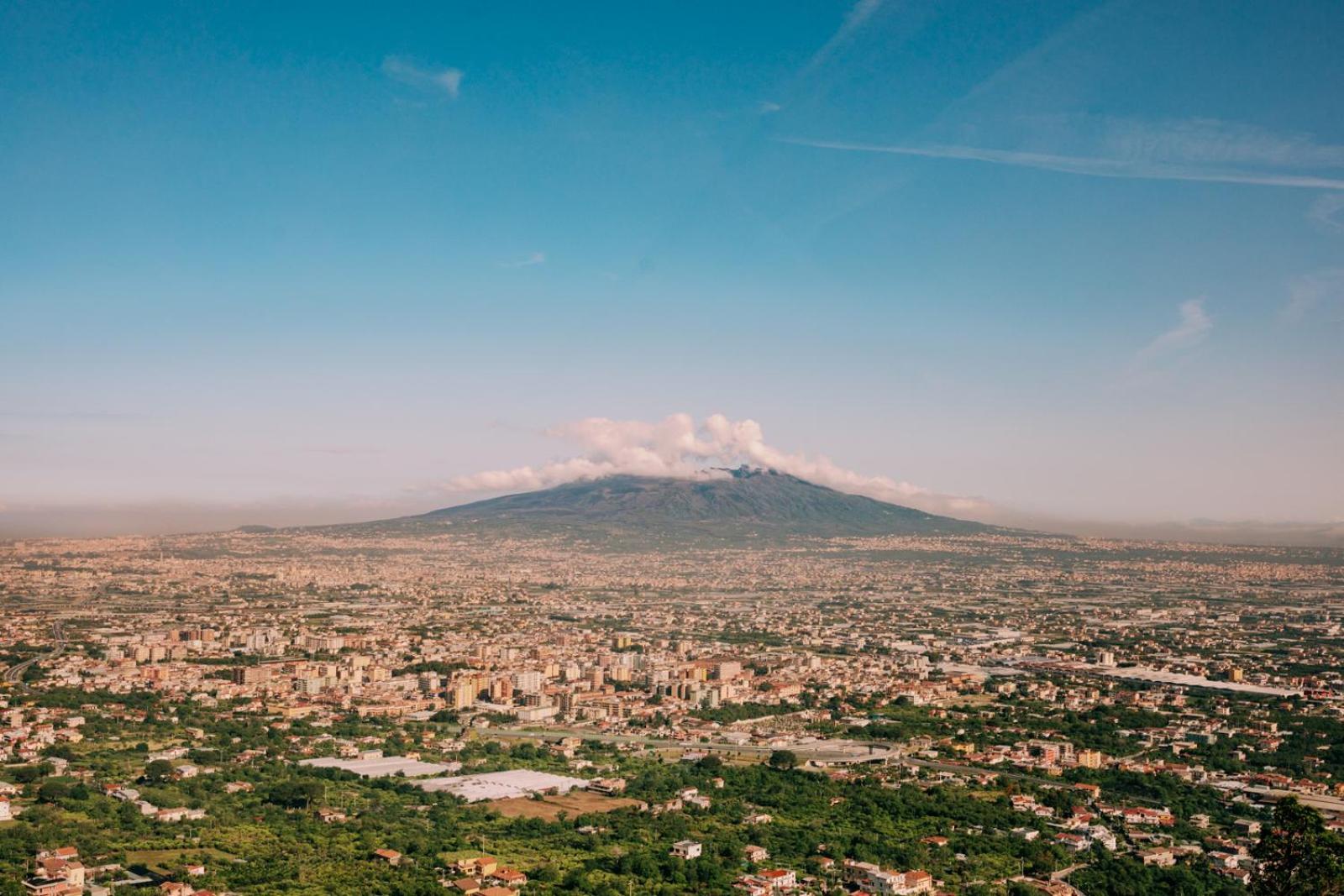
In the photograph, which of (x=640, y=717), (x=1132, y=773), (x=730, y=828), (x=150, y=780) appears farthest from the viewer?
(x=640, y=717)

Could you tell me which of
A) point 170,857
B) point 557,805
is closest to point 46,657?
point 170,857

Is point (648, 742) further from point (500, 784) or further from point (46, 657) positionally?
point (46, 657)

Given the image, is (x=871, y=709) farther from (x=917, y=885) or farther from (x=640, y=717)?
(x=917, y=885)

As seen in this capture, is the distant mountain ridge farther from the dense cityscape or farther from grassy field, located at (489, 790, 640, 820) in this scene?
grassy field, located at (489, 790, 640, 820)

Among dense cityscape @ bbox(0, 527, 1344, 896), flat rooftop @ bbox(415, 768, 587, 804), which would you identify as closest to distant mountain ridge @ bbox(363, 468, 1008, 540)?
dense cityscape @ bbox(0, 527, 1344, 896)

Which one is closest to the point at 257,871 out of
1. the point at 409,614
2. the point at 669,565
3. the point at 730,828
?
the point at 730,828

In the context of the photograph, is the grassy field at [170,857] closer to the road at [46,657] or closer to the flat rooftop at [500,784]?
the flat rooftop at [500,784]
